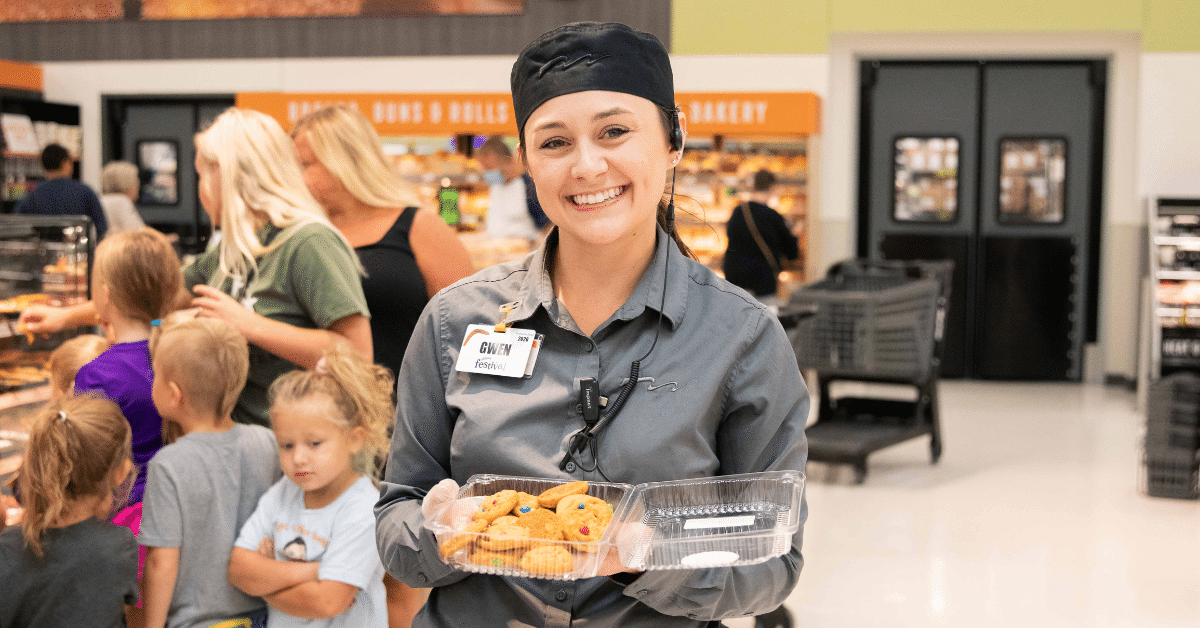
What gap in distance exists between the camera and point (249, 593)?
8.57ft

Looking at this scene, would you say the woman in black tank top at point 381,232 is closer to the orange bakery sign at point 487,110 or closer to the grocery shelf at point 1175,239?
the orange bakery sign at point 487,110

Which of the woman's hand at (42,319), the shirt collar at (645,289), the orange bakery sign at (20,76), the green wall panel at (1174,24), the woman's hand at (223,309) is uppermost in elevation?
the green wall panel at (1174,24)

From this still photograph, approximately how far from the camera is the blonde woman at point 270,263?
267cm

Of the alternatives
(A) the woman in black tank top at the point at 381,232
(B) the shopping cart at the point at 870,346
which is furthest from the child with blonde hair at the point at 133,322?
(B) the shopping cart at the point at 870,346

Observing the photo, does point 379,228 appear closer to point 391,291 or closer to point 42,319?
point 391,291

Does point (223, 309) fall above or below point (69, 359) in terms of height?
above

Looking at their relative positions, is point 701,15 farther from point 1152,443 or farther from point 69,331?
point 69,331

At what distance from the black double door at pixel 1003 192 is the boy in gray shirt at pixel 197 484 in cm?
811

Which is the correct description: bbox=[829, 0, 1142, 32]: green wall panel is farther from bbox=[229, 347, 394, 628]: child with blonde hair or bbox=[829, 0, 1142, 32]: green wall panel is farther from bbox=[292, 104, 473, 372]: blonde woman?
bbox=[229, 347, 394, 628]: child with blonde hair

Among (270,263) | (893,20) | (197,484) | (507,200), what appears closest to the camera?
(197,484)

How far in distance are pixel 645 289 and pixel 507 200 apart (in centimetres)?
605

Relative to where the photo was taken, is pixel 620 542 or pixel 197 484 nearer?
pixel 620 542

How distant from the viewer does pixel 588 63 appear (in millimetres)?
1379

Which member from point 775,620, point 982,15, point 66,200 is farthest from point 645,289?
point 982,15
